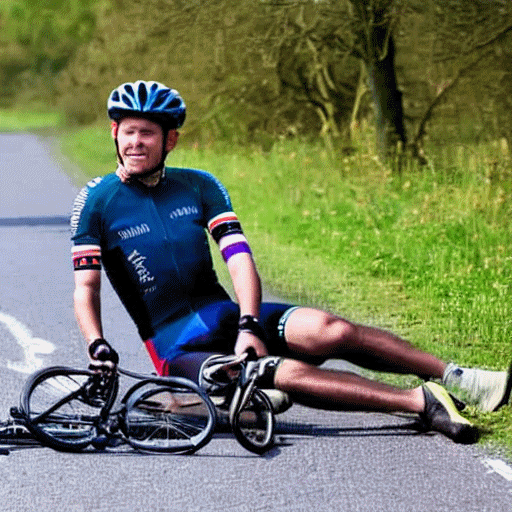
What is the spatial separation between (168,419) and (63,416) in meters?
0.43

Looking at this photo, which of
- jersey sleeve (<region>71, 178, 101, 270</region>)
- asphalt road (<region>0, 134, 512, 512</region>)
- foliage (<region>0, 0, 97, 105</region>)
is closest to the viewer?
asphalt road (<region>0, 134, 512, 512</region>)

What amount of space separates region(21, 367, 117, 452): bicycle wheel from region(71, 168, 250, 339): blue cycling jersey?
0.47 metres

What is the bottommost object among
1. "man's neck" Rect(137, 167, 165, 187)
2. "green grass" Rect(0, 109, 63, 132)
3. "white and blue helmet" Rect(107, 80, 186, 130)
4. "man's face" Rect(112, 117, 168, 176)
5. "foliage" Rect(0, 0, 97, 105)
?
"green grass" Rect(0, 109, 63, 132)

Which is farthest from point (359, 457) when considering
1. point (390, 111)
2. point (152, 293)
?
point (390, 111)

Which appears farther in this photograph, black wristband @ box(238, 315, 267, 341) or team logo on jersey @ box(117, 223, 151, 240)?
team logo on jersey @ box(117, 223, 151, 240)

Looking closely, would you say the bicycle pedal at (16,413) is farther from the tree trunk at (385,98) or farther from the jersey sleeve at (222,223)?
the tree trunk at (385,98)

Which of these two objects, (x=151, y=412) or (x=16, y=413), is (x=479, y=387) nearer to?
(x=151, y=412)

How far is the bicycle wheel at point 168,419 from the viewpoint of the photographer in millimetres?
7137

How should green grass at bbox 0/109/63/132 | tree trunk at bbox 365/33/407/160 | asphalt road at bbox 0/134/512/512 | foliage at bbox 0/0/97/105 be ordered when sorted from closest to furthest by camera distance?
asphalt road at bbox 0/134/512/512, tree trunk at bbox 365/33/407/160, green grass at bbox 0/109/63/132, foliage at bbox 0/0/97/105

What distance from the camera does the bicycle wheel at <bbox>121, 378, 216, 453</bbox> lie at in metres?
7.14

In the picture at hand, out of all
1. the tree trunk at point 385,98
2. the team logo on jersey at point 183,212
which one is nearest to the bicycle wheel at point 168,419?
the team logo on jersey at point 183,212

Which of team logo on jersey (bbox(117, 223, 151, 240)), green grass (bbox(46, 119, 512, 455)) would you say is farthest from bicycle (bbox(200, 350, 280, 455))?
green grass (bbox(46, 119, 512, 455))

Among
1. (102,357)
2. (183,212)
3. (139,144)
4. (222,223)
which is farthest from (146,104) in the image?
(102,357)

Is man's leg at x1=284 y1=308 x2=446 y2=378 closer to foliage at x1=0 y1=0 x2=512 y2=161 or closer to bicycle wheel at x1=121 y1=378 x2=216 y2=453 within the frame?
bicycle wheel at x1=121 y1=378 x2=216 y2=453
